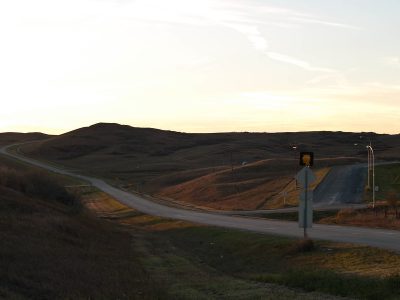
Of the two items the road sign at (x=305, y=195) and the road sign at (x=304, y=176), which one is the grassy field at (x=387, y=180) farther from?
the road sign at (x=304, y=176)

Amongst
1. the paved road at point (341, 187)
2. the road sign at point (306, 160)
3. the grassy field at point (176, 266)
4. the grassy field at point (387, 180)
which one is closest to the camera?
the grassy field at point (176, 266)

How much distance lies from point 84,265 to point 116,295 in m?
5.34

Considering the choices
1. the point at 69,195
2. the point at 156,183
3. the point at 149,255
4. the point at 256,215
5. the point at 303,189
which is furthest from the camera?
the point at 156,183

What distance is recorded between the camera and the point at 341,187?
77562 millimetres

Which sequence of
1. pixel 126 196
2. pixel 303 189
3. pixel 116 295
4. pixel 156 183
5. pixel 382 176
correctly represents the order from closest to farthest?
1. pixel 116 295
2. pixel 303 189
3. pixel 382 176
4. pixel 126 196
5. pixel 156 183

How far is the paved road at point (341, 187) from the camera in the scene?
67.8 metres

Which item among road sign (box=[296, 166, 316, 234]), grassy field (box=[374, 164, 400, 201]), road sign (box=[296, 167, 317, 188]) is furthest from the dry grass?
road sign (box=[296, 167, 317, 188])

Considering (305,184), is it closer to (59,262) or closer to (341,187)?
(59,262)

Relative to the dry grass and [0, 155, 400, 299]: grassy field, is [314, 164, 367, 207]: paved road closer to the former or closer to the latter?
the dry grass

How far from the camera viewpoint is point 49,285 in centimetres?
1516

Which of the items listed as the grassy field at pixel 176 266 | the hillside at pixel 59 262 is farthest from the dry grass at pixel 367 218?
the hillside at pixel 59 262

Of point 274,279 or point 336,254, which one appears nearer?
point 274,279

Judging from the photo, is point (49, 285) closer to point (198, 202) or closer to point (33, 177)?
point (33, 177)

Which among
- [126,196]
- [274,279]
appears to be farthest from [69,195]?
[126,196]
